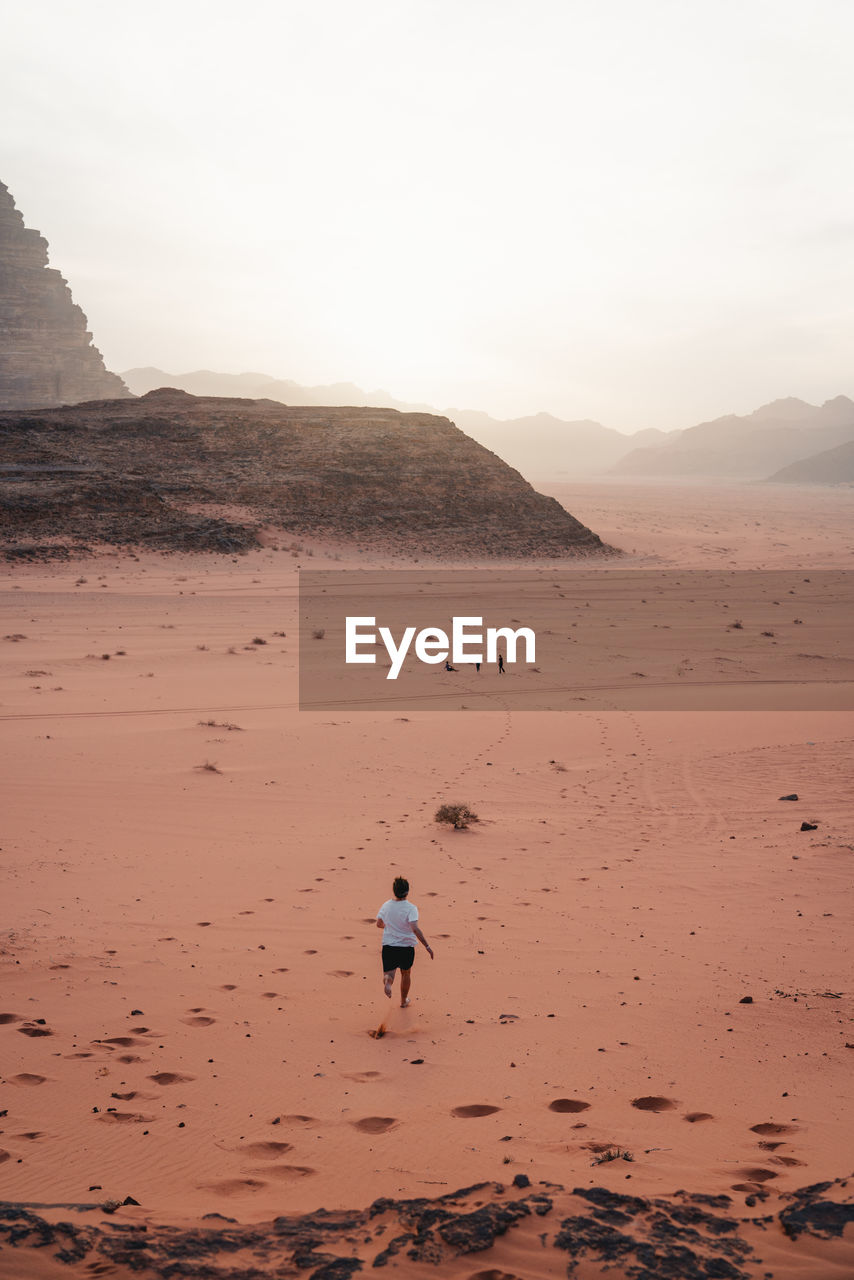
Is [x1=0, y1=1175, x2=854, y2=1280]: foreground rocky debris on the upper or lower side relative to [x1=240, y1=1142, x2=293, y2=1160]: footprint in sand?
upper

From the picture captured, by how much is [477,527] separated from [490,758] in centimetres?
3632

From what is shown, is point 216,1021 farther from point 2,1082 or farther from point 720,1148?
point 720,1148

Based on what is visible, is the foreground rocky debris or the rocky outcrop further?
the rocky outcrop

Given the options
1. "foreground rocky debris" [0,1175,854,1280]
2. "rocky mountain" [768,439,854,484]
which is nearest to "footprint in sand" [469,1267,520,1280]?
"foreground rocky debris" [0,1175,854,1280]

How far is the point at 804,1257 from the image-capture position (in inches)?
139

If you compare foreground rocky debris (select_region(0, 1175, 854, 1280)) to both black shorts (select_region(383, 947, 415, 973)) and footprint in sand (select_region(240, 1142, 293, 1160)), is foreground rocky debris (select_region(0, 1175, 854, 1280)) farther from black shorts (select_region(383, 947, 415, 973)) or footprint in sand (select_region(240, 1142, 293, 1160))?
black shorts (select_region(383, 947, 415, 973))

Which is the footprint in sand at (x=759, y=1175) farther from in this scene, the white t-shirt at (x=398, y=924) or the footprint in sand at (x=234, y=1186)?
the white t-shirt at (x=398, y=924)

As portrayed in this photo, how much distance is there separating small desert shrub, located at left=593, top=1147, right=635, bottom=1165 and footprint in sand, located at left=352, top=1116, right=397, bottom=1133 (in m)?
1.09

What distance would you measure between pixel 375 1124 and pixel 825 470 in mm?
182708

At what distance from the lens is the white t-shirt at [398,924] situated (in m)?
6.50

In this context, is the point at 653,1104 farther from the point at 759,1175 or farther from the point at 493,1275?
the point at 493,1275

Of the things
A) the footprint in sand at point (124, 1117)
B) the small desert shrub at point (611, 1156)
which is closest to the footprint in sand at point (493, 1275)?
the small desert shrub at point (611, 1156)

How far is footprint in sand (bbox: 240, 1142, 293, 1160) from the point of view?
15.0 ft

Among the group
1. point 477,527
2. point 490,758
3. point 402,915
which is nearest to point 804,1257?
point 402,915
